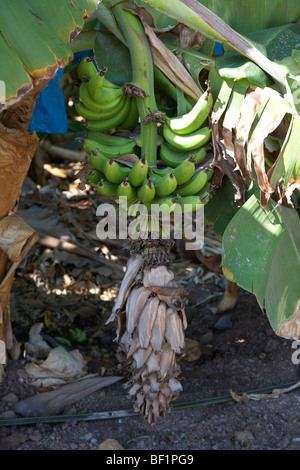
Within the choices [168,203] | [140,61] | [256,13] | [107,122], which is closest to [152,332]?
[168,203]

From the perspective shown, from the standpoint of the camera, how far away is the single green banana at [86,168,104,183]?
1375 millimetres

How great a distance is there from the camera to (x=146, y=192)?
127cm

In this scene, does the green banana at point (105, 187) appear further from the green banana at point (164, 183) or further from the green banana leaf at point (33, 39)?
the green banana leaf at point (33, 39)

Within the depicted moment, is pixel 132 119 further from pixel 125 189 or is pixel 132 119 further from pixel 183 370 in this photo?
pixel 183 370

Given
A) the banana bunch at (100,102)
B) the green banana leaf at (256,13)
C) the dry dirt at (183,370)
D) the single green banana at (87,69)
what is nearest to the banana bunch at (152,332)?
→ the dry dirt at (183,370)

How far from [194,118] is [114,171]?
0.25 meters

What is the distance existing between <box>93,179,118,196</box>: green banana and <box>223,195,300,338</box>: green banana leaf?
324mm

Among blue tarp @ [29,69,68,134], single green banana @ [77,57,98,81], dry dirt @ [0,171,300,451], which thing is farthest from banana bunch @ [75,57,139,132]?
dry dirt @ [0,171,300,451]

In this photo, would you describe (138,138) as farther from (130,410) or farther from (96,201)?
(96,201)

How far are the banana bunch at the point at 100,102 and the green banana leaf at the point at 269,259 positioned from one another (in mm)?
416

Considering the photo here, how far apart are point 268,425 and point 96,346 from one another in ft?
2.42

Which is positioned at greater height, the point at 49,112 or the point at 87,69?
the point at 87,69

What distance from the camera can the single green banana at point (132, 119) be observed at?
142 centimetres
